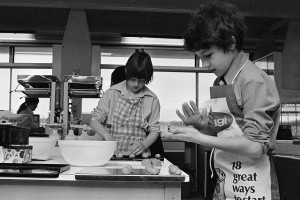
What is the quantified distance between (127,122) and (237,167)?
110 cm

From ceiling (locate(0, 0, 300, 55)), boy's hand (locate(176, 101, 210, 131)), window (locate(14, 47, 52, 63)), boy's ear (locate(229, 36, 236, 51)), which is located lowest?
boy's hand (locate(176, 101, 210, 131))

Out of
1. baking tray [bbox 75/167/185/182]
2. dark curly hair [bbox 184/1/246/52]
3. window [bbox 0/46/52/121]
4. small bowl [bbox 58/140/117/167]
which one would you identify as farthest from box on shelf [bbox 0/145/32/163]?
window [bbox 0/46/52/121]

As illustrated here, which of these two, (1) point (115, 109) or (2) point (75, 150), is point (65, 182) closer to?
(2) point (75, 150)

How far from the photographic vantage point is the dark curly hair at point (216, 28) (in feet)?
3.42

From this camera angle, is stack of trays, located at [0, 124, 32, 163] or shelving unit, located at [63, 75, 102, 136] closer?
stack of trays, located at [0, 124, 32, 163]

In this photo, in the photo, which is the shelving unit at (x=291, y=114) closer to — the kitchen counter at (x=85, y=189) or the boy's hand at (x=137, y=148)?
the boy's hand at (x=137, y=148)

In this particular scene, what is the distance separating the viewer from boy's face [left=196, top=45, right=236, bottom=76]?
1079mm

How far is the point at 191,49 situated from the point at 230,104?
0.19 metres

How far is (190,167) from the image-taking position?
4188mm

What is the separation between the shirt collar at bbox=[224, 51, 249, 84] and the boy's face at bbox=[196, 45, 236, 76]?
0.04 ft

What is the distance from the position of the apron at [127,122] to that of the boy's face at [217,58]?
105 cm

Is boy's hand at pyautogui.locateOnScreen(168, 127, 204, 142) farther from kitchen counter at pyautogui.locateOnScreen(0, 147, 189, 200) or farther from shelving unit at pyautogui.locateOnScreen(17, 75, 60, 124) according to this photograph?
shelving unit at pyautogui.locateOnScreen(17, 75, 60, 124)

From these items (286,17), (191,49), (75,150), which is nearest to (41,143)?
(75,150)

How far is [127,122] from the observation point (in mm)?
2115
